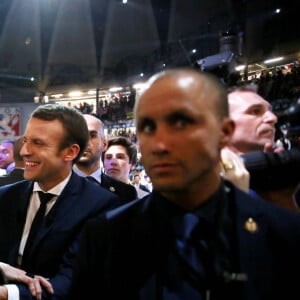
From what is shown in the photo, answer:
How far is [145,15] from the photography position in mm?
10000

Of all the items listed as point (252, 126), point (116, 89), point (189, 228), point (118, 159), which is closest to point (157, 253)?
point (189, 228)

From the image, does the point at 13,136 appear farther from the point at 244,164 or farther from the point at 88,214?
the point at 244,164

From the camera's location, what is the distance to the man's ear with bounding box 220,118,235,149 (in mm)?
808

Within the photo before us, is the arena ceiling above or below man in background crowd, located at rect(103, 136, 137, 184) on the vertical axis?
above

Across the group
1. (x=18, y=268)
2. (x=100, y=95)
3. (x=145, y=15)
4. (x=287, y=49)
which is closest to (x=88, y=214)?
(x=18, y=268)

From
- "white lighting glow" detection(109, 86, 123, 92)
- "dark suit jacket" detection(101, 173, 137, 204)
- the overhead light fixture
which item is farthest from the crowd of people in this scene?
"white lighting glow" detection(109, 86, 123, 92)

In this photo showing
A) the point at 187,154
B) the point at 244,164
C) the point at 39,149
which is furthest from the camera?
the point at 39,149

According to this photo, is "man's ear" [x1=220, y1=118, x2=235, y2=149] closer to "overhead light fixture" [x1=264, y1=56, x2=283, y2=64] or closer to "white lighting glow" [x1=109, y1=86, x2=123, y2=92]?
"overhead light fixture" [x1=264, y1=56, x2=283, y2=64]

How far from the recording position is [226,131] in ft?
2.69

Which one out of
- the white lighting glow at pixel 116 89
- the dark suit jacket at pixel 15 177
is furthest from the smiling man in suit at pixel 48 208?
the white lighting glow at pixel 116 89

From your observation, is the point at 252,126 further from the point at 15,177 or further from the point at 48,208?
the point at 15,177

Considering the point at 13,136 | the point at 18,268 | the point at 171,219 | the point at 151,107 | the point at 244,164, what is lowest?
the point at 18,268

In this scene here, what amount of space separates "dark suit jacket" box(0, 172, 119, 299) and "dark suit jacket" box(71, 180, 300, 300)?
0.51 metres

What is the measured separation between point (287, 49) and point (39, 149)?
Answer: 25.9ft
